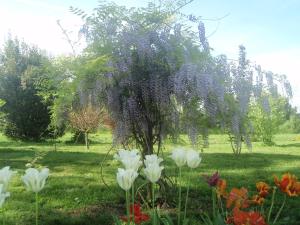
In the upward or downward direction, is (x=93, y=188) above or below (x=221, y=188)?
below

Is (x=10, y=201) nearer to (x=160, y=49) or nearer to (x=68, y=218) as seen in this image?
(x=68, y=218)

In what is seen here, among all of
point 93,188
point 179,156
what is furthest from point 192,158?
point 93,188

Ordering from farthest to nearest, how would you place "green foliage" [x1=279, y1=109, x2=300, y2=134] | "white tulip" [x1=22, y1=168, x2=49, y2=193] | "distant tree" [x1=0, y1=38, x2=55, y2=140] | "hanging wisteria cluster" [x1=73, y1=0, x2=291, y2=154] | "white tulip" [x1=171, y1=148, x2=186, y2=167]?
"green foliage" [x1=279, y1=109, x2=300, y2=134], "distant tree" [x1=0, y1=38, x2=55, y2=140], "hanging wisteria cluster" [x1=73, y1=0, x2=291, y2=154], "white tulip" [x1=171, y1=148, x2=186, y2=167], "white tulip" [x1=22, y1=168, x2=49, y2=193]

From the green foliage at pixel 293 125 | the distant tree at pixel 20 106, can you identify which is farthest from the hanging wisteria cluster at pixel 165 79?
the green foliage at pixel 293 125

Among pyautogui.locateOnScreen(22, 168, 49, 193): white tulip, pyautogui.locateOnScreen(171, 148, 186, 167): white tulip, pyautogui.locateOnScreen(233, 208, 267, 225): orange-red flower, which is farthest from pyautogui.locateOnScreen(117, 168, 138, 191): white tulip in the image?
pyautogui.locateOnScreen(233, 208, 267, 225): orange-red flower

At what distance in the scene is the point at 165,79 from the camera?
5.57 meters

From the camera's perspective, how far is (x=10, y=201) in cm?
680

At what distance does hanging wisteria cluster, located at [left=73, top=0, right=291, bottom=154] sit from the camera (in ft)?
18.1

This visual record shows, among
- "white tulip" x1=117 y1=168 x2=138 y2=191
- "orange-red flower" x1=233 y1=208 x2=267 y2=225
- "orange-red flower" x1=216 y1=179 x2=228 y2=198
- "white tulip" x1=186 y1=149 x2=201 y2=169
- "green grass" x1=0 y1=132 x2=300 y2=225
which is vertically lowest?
"green grass" x1=0 y1=132 x2=300 y2=225

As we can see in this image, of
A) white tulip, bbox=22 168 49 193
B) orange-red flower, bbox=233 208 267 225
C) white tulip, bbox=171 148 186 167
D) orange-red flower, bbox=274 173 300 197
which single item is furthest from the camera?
orange-red flower, bbox=274 173 300 197

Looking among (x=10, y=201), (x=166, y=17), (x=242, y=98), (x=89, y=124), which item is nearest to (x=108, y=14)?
(x=166, y=17)

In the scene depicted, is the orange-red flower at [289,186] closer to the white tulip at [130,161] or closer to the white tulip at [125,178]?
the white tulip at [130,161]

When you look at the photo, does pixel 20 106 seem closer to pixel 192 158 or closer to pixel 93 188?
pixel 93 188

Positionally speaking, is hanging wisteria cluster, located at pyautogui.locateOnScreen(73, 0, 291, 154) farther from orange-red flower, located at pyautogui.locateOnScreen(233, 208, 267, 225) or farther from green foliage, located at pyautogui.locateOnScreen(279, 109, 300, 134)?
green foliage, located at pyautogui.locateOnScreen(279, 109, 300, 134)
